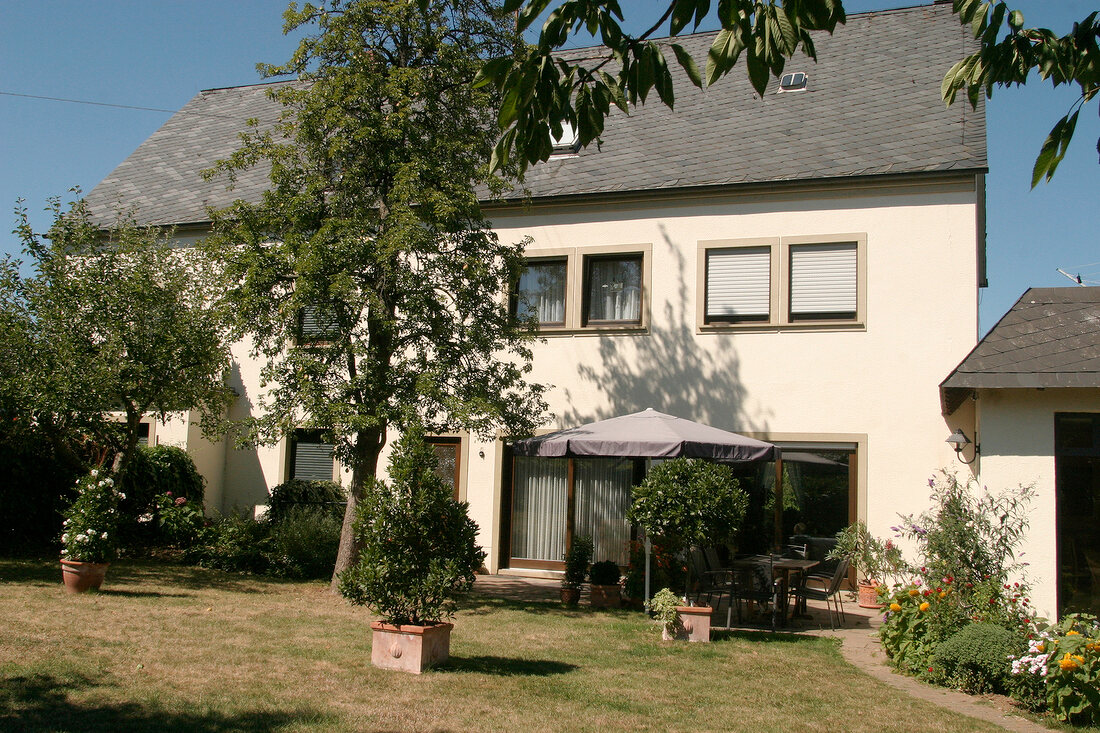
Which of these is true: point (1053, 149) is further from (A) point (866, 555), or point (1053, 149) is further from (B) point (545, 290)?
(B) point (545, 290)

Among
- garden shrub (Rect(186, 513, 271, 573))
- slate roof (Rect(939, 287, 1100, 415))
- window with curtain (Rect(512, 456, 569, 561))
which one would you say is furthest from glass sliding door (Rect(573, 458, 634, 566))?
slate roof (Rect(939, 287, 1100, 415))

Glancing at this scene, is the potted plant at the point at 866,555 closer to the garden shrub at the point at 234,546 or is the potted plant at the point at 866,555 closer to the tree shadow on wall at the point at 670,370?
the tree shadow on wall at the point at 670,370

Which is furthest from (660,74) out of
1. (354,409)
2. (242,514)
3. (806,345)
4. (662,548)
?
(242,514)

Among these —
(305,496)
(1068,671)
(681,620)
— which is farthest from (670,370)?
(1068,671)

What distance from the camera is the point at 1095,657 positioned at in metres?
6.53

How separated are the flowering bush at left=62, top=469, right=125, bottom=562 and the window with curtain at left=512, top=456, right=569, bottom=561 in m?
6.46

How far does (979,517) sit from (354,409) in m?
7.28

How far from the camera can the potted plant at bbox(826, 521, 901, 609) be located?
12688 mm

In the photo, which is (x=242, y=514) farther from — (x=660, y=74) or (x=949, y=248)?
(x=660, y=74)

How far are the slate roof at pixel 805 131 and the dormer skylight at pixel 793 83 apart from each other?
145 millimetres

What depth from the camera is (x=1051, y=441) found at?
9.38m

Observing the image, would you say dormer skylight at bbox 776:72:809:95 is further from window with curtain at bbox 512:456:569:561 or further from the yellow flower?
the yellow flower

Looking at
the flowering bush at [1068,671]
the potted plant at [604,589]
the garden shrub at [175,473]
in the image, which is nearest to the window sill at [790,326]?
the potted plant at [604,589]

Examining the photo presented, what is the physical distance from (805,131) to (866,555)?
23.1ft
